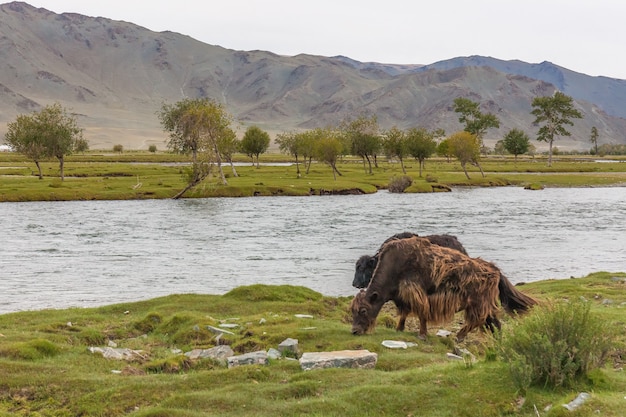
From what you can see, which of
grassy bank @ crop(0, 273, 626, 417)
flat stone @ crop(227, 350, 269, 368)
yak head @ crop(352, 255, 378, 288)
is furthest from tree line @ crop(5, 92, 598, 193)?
flat stone @ crop(227, 350, 269, 368)

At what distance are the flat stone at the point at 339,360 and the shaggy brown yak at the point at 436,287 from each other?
2.13 metres

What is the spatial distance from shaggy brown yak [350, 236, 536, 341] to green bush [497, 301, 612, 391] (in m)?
3.49

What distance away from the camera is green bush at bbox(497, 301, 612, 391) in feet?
31.9

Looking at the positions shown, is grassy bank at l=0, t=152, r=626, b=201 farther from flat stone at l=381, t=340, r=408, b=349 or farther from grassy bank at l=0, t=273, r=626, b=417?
flat stone at l=381, t=340, r=408, b=349

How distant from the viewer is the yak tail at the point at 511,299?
14.6m

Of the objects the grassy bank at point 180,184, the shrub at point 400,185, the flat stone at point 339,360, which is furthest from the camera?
the shrub at point 400,185

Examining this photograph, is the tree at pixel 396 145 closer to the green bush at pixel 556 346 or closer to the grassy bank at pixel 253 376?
the grassy bank at pixel 253 376

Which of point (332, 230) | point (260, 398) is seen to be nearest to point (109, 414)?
point (260, 398)

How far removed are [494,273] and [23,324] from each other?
13.0 m

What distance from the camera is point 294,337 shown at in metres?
15.0

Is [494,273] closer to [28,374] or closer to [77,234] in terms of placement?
[28,374]

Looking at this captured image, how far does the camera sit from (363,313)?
579 inches

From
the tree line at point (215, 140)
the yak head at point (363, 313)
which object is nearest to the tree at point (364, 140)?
the tree line at point (215, 140)

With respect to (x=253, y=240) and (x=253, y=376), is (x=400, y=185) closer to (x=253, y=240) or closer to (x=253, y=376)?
(x=253, y=240)
